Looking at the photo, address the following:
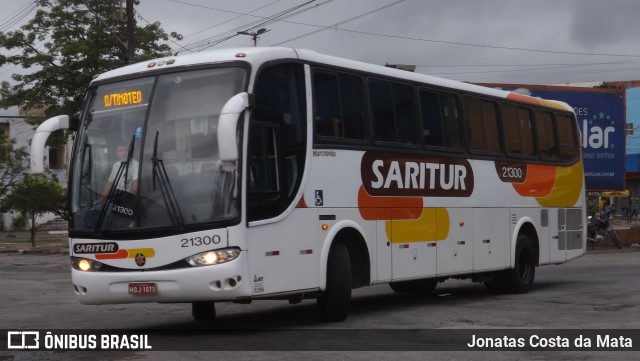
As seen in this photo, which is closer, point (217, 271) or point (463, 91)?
point (217, 271)

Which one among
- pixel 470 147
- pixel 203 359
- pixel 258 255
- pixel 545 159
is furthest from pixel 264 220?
pixel 545 159

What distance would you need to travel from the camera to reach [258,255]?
11445 mm

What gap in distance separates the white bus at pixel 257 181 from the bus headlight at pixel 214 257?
0.05 ft

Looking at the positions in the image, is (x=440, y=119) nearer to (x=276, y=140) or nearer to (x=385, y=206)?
(x=385, y=206)

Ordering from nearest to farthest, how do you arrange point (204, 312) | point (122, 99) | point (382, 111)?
1. point (122, 99)
2. point (204, 312)
3. point (382, 111)

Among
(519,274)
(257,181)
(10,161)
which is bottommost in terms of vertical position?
(519,274)

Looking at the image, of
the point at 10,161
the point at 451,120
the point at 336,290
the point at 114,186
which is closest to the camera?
the point at 114,186

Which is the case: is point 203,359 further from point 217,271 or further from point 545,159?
point 545,159

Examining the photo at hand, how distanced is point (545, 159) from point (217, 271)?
32.1 feet

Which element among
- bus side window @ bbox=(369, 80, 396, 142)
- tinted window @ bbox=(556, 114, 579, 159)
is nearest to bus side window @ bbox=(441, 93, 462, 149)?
bus side window @ bbox=(369, 80, 396, 142)

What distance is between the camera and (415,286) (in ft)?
58.4

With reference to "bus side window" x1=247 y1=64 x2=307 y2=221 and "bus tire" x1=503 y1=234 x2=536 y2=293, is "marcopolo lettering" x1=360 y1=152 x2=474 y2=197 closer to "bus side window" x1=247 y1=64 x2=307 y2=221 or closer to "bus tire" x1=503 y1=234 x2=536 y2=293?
"bus side window" x1=247 y1=64 x2=307 y2=221

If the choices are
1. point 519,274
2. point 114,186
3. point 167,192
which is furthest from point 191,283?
point 519,274

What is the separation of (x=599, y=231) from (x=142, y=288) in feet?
77.2
